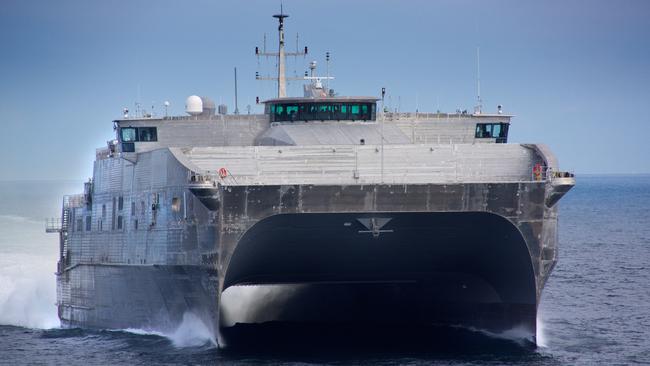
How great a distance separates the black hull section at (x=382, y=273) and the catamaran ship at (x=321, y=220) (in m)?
0.07

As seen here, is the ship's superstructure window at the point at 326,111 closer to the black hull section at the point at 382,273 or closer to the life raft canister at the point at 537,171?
the black hull section at the point at 382,273

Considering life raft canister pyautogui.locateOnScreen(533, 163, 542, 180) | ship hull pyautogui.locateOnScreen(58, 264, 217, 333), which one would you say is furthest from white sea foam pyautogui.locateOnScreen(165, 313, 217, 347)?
life raft canister pyautogui.locateOnScreen(533, 163, 542, 180)

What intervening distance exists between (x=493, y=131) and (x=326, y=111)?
245 inches

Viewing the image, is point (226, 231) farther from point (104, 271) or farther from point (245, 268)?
point (104, 271)

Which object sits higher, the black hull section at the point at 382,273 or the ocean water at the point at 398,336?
the black hull section at the point at 382,273

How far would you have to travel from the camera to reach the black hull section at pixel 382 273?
116ft

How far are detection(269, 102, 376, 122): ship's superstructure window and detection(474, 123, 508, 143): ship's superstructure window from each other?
4.01 m

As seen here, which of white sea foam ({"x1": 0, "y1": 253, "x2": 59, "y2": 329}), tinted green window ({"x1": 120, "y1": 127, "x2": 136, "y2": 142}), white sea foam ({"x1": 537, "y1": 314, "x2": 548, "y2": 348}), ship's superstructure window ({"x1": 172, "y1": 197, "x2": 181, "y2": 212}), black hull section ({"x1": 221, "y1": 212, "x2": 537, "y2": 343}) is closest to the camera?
black hull section ({"x1": 221, "y1": 212, "x2": 537, "y2": 343})

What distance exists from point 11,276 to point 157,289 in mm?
21286

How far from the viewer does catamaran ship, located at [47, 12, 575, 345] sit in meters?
34.2

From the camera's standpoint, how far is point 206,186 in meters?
33.6

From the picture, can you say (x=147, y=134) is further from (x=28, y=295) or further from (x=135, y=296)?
(x=28, y=295)

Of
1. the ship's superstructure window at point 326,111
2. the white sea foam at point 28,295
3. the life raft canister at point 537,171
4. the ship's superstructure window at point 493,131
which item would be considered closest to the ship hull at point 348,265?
the life raft canister at point 537,171

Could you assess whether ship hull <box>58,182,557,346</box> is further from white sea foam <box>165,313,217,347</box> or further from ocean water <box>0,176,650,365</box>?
ocean water <box>0,176,650,365</box>
